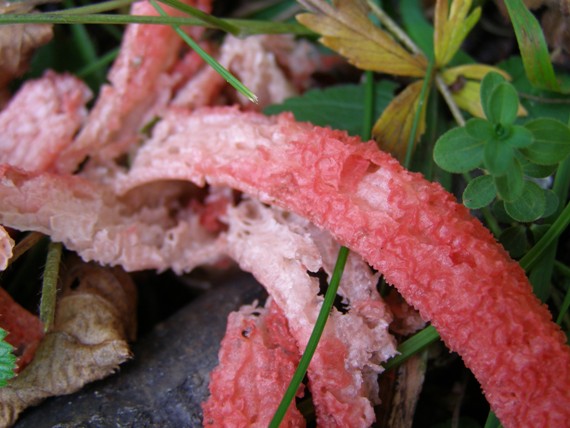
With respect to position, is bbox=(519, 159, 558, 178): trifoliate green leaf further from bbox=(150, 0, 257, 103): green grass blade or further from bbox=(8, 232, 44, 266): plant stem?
bbox=(8, 232, 44, 266): plant stem

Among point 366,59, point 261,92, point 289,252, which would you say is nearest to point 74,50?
point 261,92

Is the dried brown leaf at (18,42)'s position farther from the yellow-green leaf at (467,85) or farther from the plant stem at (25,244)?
the yellow-green leaf at (467,85)

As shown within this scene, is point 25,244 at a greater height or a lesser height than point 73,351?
greater

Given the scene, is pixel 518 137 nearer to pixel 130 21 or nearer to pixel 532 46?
pixel 532 46

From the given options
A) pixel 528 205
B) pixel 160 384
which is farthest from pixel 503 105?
pixel 160 384

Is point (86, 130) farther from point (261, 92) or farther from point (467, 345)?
point (467, 345)

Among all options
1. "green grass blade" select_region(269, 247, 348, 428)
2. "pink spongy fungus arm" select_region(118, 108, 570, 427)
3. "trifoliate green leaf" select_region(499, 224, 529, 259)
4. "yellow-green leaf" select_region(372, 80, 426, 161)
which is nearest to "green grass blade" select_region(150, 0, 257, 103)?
"pink spongy fungus arm" select_region(118, 108, 570, 427)
